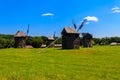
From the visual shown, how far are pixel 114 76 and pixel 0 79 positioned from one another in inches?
292

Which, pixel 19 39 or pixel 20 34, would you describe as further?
pixel 20 34

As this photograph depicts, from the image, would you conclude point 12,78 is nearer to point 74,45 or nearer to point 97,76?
point 97,76

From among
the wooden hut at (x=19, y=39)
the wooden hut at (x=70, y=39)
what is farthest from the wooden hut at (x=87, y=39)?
the wooden hut at (x=70, y=39)

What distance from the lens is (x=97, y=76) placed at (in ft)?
59.7

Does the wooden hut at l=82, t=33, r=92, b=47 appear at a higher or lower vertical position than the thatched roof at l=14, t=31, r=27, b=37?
lower

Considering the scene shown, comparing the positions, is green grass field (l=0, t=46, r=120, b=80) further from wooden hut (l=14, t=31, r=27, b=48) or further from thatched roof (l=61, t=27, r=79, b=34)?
wooden hut (l=14, t=31, r=27, b=48)

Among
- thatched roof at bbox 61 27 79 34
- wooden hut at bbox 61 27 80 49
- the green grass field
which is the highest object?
thatched roof at bbox 61 27 79 34

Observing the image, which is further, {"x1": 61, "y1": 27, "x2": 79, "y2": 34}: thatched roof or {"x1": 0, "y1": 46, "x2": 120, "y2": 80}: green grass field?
{"x1": 61, "y1": 27, "x2": 79, "y2": 34}: thatched roof

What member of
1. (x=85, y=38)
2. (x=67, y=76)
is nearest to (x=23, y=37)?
(x=85, y=38)

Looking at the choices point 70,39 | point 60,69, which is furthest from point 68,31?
point 60,69

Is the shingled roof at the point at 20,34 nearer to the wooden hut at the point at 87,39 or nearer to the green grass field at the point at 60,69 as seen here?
the wooden hut at the point at 87,39

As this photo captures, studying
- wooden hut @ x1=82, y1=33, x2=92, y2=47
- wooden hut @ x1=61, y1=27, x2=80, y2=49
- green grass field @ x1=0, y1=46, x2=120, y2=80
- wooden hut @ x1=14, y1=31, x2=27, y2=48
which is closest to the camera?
green grass field @ x1=0, y1=46, x2=120, y2=80

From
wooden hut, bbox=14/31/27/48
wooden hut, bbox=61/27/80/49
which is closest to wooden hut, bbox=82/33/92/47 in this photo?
wooden hut, bbox=14/31/27/48

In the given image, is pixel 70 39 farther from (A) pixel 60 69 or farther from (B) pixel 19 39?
(A) pixel 60 69
